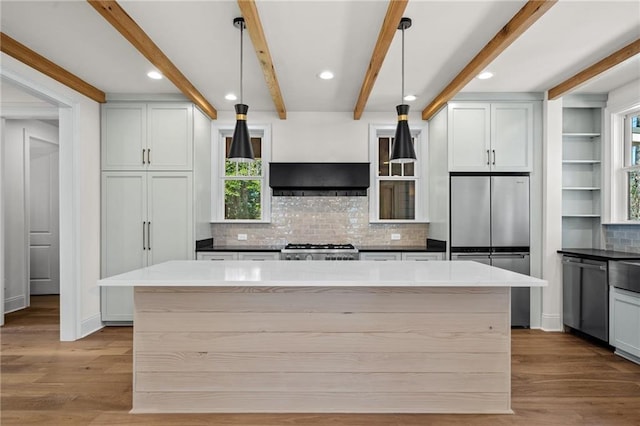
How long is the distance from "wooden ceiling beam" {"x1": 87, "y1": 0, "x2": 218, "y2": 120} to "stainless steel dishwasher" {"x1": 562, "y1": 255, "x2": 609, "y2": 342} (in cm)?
431

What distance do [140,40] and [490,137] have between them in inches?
141

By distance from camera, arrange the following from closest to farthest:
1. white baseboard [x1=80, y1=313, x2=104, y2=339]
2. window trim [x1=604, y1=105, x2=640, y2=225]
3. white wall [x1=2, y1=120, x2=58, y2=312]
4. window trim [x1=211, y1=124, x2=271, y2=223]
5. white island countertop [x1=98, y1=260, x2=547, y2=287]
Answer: white island countertop [x1=98, y1=260, x2=547, y2=287] < white baseboard [x1=80, y1=313, x2=104, y2=339] < window trim [x1=604, y1=105, x2=640, y2=225] < window trim [x1=211, y1=124, x2=271, y2=223] < white wall [x1=2, y1=120, x2=58, y2=312]

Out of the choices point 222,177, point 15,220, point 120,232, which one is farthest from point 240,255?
point 15,220

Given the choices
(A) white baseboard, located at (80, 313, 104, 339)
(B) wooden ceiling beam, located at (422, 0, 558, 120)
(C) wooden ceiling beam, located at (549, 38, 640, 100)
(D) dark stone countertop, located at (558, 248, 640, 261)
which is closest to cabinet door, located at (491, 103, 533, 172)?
(C) wooden ceiling beam, located at (549, 38, 640, 100)

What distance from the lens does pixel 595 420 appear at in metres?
2.40

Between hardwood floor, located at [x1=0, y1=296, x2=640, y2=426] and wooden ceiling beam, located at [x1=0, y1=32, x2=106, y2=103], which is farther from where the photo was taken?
wooden ceiling beam, located at [x1=0, y1=32, x2=106, y2=103]

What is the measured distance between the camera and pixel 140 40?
2.89m

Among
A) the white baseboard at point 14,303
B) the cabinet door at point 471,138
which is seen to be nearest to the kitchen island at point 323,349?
the cabinet door at point 471,138

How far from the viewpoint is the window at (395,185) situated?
5.12 m

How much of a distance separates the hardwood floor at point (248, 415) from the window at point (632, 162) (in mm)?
1521

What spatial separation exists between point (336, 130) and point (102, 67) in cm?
267

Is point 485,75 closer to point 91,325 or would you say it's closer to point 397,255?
point 397,255

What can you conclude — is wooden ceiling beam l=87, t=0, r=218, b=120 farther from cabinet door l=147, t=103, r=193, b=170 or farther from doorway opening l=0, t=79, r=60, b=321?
doorway opening l=0, t=79, r=60, b=321

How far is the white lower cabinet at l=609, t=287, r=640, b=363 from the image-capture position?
3.30m
